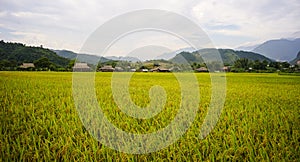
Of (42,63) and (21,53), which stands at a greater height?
(21,53)

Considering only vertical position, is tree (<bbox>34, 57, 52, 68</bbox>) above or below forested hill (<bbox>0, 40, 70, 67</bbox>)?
below

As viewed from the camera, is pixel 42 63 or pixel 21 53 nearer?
pixel 21 53

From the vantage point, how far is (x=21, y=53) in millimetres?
33000

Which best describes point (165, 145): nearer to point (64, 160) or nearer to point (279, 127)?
point (64, 160)

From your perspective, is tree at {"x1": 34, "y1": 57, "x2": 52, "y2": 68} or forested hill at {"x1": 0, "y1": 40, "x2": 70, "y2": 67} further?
tree at {"x1": 34, "y1": 57, "x2": 52, "y2": 68}

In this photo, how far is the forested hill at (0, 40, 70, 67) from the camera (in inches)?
1123

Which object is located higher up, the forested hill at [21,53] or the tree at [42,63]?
the forested hill at [21,53]

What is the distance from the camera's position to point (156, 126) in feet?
8.33

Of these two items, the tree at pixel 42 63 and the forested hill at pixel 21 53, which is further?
the tree at pixel 42 63

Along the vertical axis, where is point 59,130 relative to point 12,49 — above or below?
below

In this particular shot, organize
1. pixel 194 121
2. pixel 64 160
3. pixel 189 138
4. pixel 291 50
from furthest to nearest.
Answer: pixel 291 50 < pixel 194 121 < pixel 189 138 < pixel 64 160

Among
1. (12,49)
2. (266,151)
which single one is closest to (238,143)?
(266,151)

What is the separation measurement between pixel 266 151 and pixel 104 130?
1.52 m

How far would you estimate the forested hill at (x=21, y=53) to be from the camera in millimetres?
28519
